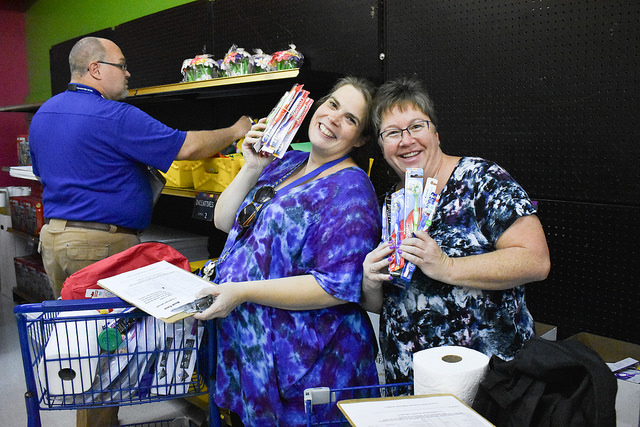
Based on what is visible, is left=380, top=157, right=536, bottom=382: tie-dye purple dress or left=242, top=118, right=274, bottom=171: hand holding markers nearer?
left=380, top=157, right=536, bottom=382: tie-dye purple dress

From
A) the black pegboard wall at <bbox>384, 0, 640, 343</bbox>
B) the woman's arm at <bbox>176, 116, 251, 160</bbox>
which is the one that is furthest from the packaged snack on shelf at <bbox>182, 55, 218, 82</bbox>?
the black pegboard wall at <bbox>384, 0, 640, 343</bbox>

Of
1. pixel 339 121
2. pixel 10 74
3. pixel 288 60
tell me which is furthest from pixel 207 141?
pixel 10 74

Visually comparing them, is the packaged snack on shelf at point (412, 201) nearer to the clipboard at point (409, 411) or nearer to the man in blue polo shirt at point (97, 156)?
the clipboard at point (409, 411)

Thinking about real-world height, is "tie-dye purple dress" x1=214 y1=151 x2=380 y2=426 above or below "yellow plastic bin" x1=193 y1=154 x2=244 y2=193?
below

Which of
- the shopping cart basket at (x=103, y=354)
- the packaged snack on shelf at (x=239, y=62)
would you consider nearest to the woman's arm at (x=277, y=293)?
the shopping cart basket at (x=103, y=354)

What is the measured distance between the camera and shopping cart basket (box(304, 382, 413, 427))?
1317 millimetres

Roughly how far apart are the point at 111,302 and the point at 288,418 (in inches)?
28.4

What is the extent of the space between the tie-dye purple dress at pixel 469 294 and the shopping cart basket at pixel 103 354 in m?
0.75

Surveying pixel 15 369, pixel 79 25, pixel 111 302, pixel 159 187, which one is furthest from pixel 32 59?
pixel 111 302

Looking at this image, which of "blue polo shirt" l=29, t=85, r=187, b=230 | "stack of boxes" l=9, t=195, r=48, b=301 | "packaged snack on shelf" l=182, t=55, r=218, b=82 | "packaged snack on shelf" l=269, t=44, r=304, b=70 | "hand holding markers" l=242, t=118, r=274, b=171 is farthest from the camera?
"stack of boxes" l=9, t=195, r=48, b=301

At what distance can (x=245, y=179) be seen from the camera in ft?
6.93

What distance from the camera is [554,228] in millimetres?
2525

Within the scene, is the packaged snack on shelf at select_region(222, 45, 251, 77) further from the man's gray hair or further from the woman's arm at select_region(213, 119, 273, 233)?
the woman's arm at select_region(213, 119, 273, 233)

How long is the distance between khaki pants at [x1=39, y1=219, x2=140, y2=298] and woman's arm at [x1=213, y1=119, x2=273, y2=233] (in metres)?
1.22
